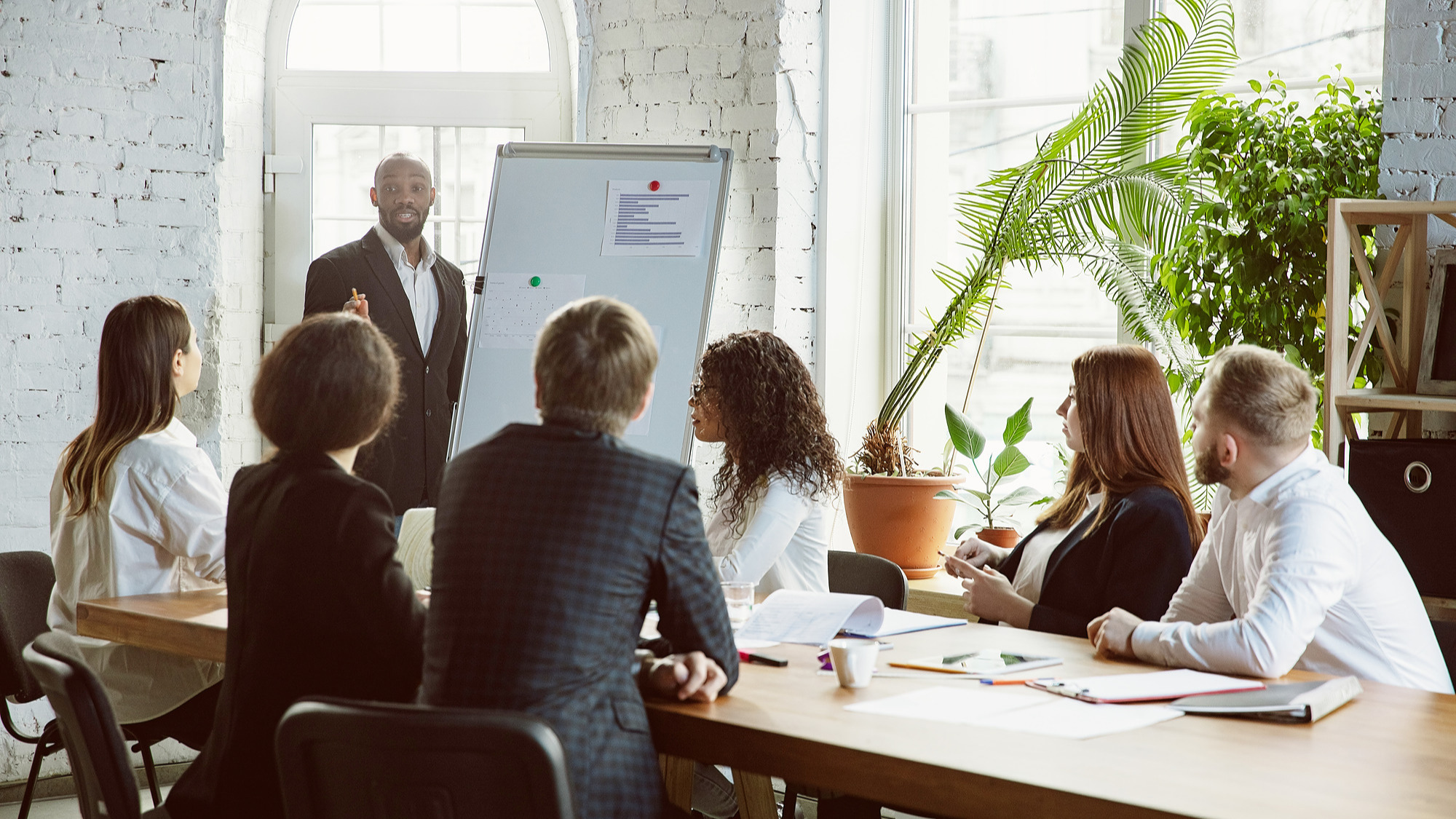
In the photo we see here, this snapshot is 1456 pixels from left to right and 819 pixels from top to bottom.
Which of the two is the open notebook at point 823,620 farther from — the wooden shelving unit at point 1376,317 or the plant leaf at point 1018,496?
the plant leaf at point 1018,496

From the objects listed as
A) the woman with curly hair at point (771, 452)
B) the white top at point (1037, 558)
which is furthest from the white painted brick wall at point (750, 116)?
the white top at point (1037, 558)

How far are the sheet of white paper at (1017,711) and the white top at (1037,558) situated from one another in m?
0.82

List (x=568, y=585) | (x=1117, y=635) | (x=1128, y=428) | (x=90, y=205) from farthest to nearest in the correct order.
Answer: (x=90, y=205), (x=1128, y=428), (x=1117, y=635), (x=568, y=585)

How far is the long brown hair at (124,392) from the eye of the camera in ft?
8.79

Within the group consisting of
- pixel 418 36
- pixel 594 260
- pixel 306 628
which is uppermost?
pixel 418 36

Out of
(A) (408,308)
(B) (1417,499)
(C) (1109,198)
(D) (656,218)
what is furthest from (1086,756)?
(A) (408,308)

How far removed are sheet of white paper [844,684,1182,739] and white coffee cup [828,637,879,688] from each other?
0.07 meters

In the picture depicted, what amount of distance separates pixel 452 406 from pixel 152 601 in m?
1.54

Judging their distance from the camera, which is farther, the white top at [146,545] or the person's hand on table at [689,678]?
the white top at [146,545]

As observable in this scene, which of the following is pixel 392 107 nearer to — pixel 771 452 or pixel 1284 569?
pixel 771 452

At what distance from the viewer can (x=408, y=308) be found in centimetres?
402

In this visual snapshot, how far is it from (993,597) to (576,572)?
1.19m

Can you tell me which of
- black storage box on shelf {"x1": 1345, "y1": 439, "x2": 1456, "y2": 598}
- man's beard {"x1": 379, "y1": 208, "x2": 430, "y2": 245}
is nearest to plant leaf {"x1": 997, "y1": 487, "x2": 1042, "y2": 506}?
black storage box on shelf {"x1": 1345, "y1": 439, "x2": 1456, "y2": 598}

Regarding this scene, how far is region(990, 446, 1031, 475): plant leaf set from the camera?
12.0 feet
